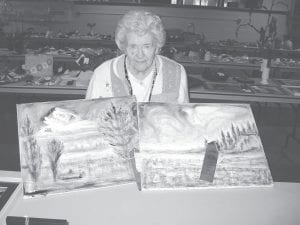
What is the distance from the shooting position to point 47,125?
136cm

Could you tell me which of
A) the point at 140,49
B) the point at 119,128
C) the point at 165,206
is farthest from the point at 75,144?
the point at 140,49

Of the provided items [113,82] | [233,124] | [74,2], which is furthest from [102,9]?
[233,124]

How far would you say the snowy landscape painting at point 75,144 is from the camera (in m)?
1.32

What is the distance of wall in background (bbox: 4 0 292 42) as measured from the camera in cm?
778

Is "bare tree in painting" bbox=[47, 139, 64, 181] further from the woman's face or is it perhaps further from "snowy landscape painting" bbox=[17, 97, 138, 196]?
the woman's face

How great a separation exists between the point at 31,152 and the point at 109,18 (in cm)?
740

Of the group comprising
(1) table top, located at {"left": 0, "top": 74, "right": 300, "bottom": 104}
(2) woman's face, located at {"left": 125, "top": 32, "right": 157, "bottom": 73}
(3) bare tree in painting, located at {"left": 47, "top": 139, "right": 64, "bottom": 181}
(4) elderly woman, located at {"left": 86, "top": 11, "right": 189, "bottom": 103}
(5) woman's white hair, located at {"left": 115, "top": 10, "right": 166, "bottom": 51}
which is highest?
(5) woman's white hair, located at {"left": 115, "top": 10, "right": 166, "bottom": 51}

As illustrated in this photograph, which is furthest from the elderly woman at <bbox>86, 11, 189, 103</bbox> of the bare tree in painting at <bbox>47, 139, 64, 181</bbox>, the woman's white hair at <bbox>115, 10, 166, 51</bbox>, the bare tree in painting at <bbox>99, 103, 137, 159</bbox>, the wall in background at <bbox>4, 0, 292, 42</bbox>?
the wall in background at <bbox>4, 0, 292, 42</bbox>

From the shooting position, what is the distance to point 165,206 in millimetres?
1295

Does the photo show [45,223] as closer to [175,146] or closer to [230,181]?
[175,146]

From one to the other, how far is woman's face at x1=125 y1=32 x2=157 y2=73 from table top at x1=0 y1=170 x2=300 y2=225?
2.87ft

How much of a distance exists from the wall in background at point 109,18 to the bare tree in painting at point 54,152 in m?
7.02

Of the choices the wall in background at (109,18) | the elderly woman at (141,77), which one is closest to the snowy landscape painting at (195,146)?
the elderly woman at (141,77)

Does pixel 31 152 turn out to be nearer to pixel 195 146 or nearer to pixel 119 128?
pixel 119 128
